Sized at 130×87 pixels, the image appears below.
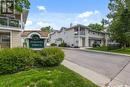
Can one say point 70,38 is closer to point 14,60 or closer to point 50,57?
point 50,57

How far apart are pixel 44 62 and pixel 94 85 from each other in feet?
19.6

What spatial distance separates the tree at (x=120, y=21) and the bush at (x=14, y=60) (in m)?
30.5

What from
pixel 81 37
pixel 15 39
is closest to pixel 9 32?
pixel 15 39

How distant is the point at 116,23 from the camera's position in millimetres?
45531

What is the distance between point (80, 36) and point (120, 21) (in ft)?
76.8

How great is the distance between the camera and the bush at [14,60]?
14.2m

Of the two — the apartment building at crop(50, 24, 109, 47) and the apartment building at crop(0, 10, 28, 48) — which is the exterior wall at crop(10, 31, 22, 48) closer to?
the apartment building at crop(0, 10, 28, 48)

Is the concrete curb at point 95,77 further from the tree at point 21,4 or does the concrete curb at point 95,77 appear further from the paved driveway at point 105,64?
the tree at point 21,4

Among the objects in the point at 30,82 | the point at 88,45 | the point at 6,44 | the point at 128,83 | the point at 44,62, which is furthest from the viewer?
the point at 88,45

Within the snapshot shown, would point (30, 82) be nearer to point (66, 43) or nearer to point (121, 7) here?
point (121, 7)

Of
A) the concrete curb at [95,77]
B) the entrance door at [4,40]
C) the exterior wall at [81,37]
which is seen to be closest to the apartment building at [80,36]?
the exterior wall at [81,37]

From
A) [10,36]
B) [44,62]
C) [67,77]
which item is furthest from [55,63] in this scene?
[10,36]

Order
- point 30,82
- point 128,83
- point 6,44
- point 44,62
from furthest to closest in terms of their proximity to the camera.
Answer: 1. point 6,44
2. point 44,62
3. point 128,83
4. point 30,82

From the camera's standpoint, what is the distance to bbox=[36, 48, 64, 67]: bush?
1627cm
